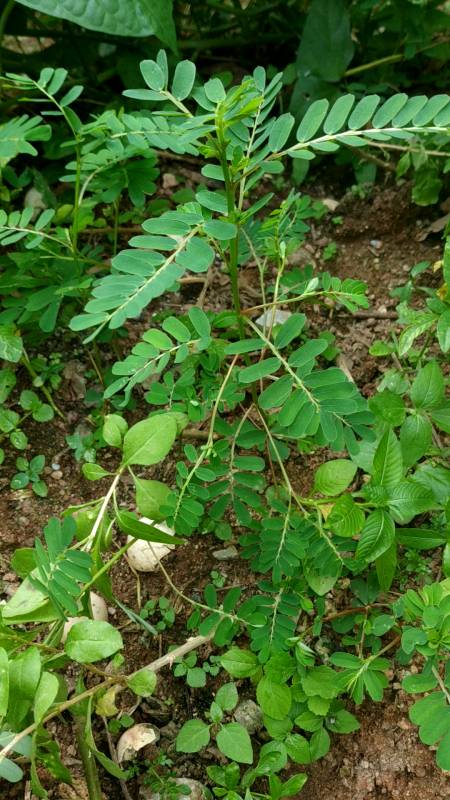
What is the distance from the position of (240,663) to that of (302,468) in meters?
0.45

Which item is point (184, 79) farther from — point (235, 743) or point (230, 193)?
point (235, 743)

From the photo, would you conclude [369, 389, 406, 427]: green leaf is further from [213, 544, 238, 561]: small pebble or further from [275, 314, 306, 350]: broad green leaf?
[213, 544, 238, 561]: small pebble

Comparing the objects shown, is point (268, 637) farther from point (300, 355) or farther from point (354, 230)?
point (354, 230)

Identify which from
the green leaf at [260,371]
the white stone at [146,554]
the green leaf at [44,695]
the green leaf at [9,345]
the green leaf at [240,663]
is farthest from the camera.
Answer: the green leaf at [9,345]

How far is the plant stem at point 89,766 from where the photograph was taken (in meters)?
1.21

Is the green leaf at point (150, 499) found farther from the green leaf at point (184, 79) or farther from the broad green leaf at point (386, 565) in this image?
the green leaf at point (184, 79)

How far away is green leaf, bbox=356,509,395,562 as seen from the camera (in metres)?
1.22

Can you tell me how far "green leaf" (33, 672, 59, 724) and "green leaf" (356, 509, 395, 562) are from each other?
49 cm

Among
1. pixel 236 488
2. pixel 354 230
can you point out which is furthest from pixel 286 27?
pixel 236 488

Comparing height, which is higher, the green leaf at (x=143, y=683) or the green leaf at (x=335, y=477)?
the green leaf at (x=335, y=477)

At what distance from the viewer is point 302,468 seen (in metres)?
1.60

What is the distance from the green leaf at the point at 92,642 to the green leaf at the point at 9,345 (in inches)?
26.5

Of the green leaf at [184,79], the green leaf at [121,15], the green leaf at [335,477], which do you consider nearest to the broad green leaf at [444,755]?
the green leaf at [335,477]

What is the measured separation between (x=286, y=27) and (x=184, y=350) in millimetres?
1403
